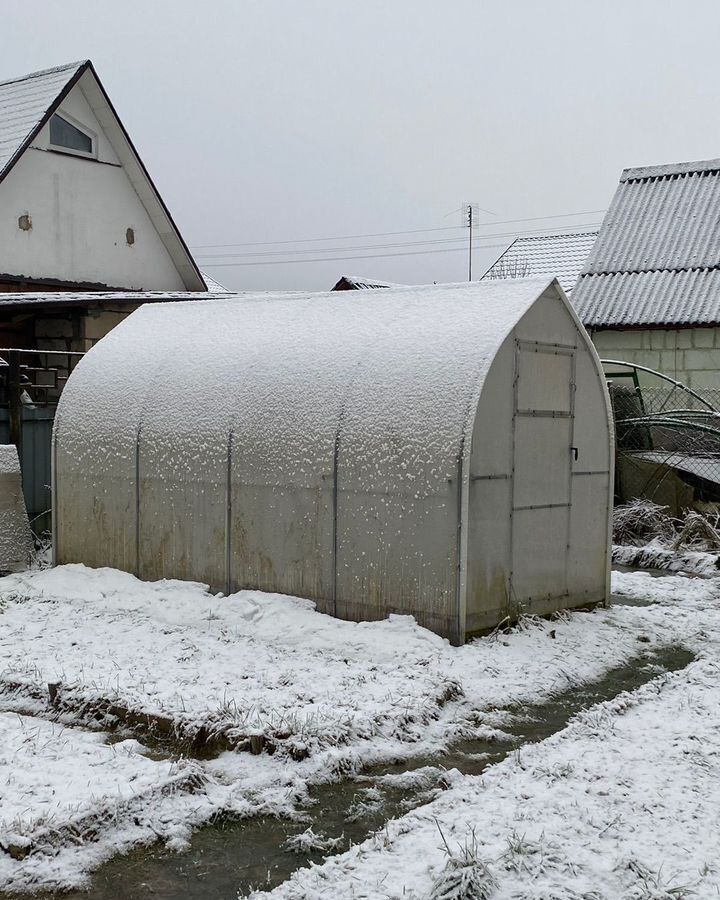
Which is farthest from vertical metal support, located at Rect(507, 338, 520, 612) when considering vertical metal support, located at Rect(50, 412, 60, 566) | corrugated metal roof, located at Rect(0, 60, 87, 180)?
corrugated metal roof, located at Rect(0, 60, 87, 180)

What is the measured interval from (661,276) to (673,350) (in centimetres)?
160

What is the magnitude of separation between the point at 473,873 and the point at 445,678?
9.47 ft

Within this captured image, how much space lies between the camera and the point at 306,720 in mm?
6215

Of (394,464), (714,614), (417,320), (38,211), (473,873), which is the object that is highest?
(38,211)

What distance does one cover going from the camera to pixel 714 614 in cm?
1005

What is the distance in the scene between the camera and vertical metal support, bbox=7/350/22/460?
12711mm

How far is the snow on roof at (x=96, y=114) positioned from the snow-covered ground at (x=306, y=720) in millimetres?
11959

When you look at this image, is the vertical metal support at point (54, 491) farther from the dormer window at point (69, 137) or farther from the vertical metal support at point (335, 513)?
the dormer window at point (69, 137)

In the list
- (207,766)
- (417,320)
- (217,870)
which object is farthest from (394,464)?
(217,870)

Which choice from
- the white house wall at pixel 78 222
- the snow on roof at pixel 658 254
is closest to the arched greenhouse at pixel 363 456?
the snow on roof at pixel 658 254

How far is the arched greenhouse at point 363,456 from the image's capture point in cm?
841

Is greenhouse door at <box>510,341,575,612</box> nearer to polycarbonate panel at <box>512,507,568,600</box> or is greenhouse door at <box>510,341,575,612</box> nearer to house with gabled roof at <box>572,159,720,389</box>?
polycarbonate panel at <box>512,507,568,600</box>

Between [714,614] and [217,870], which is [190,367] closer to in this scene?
[714,614]

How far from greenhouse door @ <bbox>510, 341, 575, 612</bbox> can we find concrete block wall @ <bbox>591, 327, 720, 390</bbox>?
24.7ft
